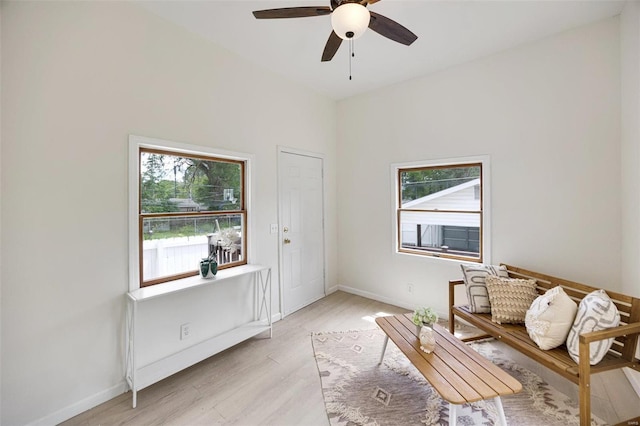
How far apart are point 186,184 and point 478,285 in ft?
9.87

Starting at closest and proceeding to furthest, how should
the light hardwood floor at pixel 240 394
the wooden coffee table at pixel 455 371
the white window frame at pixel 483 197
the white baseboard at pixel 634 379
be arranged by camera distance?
the wooden coffee table at pixel 455 371, the light hardwood floor at pixel 240 394, the white baseboard at pixel 634 379, the white window frame at pixel 483 197

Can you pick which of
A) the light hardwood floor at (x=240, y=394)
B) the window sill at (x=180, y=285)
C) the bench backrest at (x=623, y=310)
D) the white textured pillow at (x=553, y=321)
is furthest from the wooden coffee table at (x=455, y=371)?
the window sill at (x=180, y=285)

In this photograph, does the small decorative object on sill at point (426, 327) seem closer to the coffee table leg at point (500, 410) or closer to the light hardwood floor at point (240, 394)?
the coffee table leg at point (500, 410)

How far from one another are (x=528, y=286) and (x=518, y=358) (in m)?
0.70

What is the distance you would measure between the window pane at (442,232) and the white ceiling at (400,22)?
Result: 1849 millimetres

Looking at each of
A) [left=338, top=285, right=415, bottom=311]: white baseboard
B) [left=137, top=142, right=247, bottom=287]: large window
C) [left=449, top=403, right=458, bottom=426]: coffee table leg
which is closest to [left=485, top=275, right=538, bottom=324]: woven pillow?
[left=449, top=403, right=458, bottom=426]: coffee table leg

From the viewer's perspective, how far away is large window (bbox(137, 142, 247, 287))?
228cm

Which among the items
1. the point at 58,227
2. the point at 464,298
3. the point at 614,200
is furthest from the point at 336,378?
the point at 614,200

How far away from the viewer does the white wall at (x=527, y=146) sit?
2316 mm

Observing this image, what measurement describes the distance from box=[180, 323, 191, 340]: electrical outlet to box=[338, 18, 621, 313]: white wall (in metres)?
2.54

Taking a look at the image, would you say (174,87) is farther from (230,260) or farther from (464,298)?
(464,298)

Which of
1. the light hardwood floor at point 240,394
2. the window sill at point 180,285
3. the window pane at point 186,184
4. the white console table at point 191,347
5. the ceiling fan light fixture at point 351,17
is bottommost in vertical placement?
the light hardwood floor at point 240,394

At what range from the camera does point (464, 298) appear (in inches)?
119

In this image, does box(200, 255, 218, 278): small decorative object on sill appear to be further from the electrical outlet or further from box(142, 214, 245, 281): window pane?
the electrical outlet
